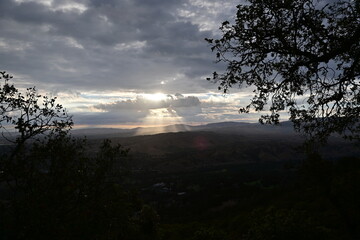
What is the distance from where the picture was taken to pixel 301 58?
13.6 meters

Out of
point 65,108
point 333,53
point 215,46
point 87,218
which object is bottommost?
point 87,218

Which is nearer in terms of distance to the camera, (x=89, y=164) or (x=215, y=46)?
(x=215, y=46)

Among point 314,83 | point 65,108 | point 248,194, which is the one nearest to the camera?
point 314,83

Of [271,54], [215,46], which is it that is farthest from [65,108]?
[271,54]

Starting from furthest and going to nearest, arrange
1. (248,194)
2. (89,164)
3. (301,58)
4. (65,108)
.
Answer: (248,194)
(65,108)
(89,164)
(301,58)

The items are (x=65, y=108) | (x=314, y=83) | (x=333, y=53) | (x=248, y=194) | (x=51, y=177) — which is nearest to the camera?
(x=333, y=53)

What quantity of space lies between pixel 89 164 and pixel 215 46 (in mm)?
11853

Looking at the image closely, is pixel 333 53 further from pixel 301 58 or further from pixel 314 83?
pixel 314 83

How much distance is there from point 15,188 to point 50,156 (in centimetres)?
276

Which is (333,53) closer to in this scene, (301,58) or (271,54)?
(301,58)

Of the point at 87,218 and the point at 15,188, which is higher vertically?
the point at 15,188

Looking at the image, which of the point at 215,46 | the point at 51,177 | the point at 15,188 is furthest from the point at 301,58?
the point at 15,188

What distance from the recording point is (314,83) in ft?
47.9

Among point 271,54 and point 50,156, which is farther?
point 50,156
